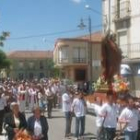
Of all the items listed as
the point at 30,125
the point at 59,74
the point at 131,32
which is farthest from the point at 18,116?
the point at 59,74

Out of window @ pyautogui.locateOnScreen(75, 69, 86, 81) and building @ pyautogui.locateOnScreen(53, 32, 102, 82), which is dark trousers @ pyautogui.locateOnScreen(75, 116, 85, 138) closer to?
window @ pyautogui.locateOnScreen(75, 69, 86, 81)

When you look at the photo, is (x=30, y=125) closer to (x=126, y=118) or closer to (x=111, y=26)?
(x=126, y=118)

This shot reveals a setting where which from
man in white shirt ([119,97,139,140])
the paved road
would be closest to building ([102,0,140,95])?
the paved road

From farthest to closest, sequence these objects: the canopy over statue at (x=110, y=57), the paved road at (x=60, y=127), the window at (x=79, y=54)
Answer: the window at (x=79, y=54) → the canopy over statue at (x=110, y=57) → the paved road at (x=60, y=127)

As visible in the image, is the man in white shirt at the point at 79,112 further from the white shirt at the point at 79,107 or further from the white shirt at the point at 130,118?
the white shirt at the point at 130,118

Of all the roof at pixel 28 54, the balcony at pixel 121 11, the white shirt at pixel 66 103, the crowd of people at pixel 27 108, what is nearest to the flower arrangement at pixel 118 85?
the white shirt at pixel 66 103

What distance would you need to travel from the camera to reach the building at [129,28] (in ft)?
133

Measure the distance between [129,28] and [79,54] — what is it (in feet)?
101

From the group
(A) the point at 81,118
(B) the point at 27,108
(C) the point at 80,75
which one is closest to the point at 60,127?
(A) the point at 81,118

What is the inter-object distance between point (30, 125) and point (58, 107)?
21.9 m

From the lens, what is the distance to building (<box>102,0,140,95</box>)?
133ft

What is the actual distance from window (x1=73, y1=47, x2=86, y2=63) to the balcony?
29127 mm

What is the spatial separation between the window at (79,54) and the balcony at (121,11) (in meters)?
29.1

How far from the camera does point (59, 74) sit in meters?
78.3
